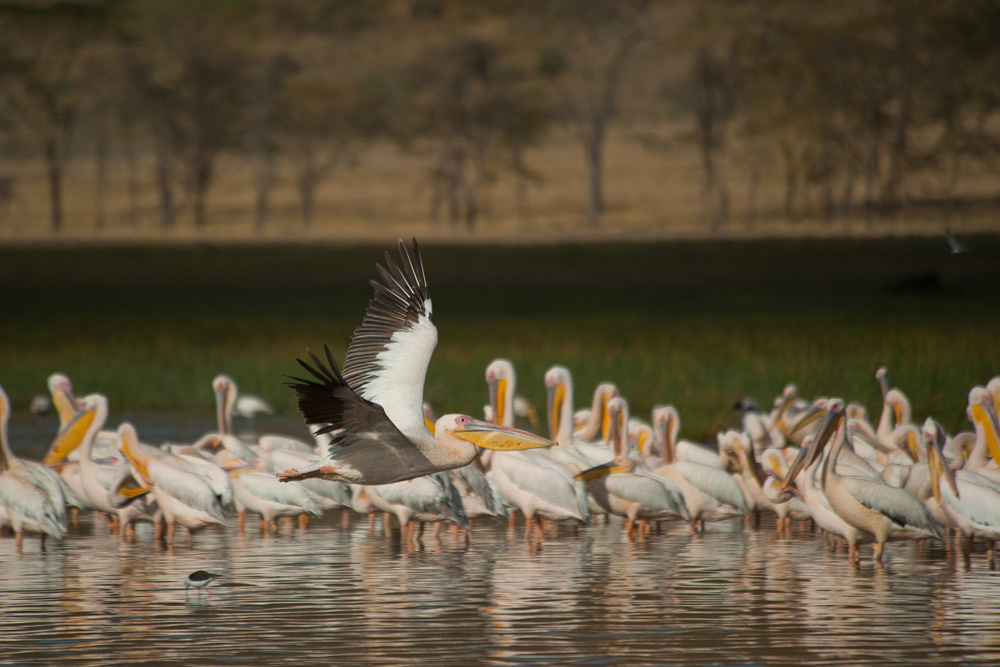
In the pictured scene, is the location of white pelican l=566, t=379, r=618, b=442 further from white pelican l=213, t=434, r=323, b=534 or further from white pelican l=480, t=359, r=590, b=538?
white pelican l=213, t=434, r=323, b=534

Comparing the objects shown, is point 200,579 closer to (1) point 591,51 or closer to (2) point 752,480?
(2) point 752,480

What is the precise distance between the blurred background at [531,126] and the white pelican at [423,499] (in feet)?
133

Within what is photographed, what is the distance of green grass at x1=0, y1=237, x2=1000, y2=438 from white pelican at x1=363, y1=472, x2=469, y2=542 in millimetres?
4543

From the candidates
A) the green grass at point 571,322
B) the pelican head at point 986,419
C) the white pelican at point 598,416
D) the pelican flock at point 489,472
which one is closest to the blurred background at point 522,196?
the green grass at point 571,322

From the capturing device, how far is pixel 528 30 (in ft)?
214

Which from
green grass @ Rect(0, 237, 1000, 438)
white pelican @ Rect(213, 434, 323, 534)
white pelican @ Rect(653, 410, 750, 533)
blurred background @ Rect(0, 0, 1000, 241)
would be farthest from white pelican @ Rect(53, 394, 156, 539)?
blurred background @ Rect(0, 0, 1000, 241)

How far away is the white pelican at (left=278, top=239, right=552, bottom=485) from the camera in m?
7.80

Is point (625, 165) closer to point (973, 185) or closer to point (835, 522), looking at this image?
point (973, 185)

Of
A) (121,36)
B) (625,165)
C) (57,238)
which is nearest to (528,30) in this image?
(625,165)

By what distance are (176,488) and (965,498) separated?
455cm

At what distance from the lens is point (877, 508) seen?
28.9 feet

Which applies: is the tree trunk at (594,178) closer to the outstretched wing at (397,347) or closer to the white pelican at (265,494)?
the white pelican at (265,494)

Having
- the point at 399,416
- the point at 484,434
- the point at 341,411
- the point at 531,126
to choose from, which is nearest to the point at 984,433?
the point at 484,434

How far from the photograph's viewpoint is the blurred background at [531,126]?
5584 cm
